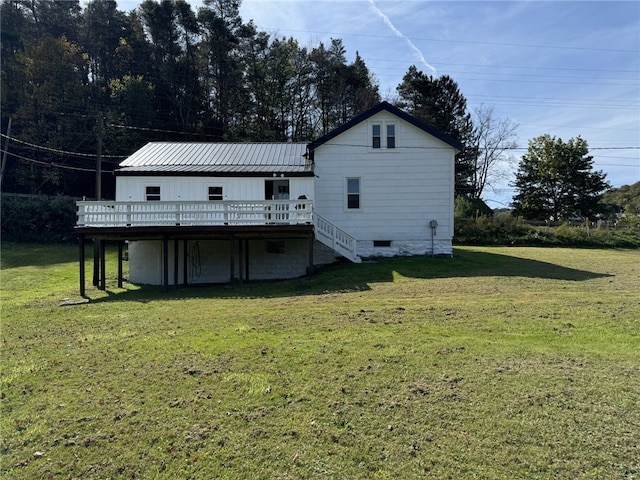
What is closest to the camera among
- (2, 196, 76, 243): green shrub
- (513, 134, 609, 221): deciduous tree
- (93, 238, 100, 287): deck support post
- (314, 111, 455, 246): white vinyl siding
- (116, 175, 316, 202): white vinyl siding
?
(93, 238, 100, 287): deck support post

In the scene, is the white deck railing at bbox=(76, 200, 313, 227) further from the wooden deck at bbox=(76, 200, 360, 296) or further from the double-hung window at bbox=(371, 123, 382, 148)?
the double-hung window at bbox=(371, 123, 382, 148)

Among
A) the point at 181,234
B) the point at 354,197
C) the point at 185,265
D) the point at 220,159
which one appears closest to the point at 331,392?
the point at 181,234

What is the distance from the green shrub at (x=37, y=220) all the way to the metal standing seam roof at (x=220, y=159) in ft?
42.6

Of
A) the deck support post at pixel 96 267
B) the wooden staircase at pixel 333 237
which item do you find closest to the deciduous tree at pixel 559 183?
the wooden staircase at pixel 333 237

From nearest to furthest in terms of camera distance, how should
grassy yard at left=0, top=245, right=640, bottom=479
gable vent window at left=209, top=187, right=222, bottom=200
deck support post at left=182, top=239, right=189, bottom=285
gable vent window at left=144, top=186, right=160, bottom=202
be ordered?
1. grassy yard at left=0, top=245, right=640, bottom=479
2. deck support post at left=182, top=239, right=189, bottom=285
3. gable vent window at left=144, top=186, right=160, bottom=202
4. gable vent window at left=209, top=187, right=222, bottom=200

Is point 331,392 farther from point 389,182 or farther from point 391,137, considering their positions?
point 391,137

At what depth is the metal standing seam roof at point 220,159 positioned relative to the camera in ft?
59.4

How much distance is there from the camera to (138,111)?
125ft

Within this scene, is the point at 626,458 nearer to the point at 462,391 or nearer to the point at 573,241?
the point at 462,391

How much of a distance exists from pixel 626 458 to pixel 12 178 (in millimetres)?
44566

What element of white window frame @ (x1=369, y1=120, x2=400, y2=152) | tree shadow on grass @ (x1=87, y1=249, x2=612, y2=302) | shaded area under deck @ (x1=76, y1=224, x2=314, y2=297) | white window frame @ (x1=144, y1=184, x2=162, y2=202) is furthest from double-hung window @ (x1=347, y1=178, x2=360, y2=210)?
white window frame @ (x1=144, y1=184, x2=162, y2=202)

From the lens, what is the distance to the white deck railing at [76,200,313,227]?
15.0m

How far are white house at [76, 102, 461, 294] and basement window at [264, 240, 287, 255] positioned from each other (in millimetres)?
43

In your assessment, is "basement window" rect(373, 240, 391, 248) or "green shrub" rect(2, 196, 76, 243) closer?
"basement window" rect(373, 240, 391, 248)
